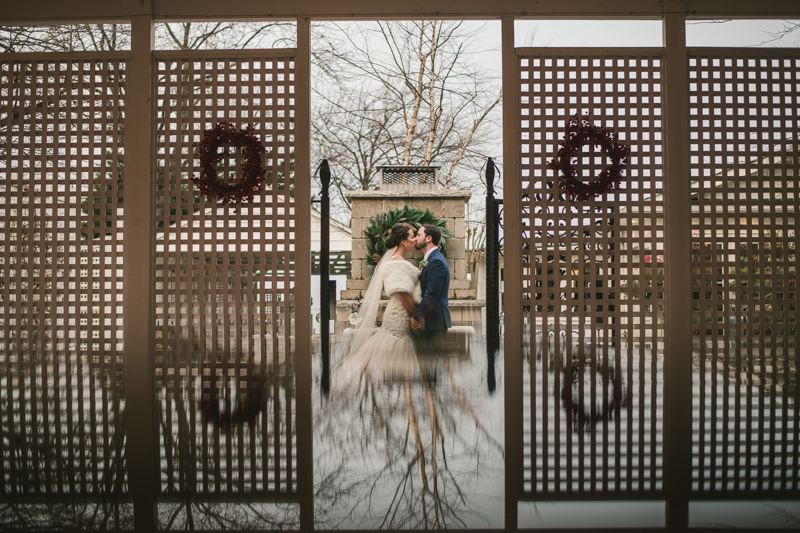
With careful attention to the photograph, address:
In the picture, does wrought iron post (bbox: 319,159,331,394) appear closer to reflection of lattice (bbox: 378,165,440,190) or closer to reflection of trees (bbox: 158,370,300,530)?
reflection of trees (bbox: 158,370,300,530)

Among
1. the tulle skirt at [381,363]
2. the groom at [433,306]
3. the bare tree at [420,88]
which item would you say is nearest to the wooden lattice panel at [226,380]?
the tulle skirt at [381,363]

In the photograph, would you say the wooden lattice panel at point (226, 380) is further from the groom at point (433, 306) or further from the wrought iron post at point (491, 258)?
the wrought iron post at point (491, 258)

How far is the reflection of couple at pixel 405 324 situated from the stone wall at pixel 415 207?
276 cm

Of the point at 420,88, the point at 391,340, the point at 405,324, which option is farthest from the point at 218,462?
the point at 420,88

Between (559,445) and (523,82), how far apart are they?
2.64 m

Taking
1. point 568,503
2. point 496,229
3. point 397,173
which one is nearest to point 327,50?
point 397,173

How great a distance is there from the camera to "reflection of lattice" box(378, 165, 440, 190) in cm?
838

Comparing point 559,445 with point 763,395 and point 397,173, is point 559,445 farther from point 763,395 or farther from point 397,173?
point 397,173

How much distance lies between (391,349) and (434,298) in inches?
23.3

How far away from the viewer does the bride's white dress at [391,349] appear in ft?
15.0

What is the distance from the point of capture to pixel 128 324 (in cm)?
395

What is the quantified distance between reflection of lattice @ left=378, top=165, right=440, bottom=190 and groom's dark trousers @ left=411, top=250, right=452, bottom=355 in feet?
11.6

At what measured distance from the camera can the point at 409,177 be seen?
27.7ft

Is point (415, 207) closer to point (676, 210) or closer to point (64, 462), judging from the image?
point (676, 210)
